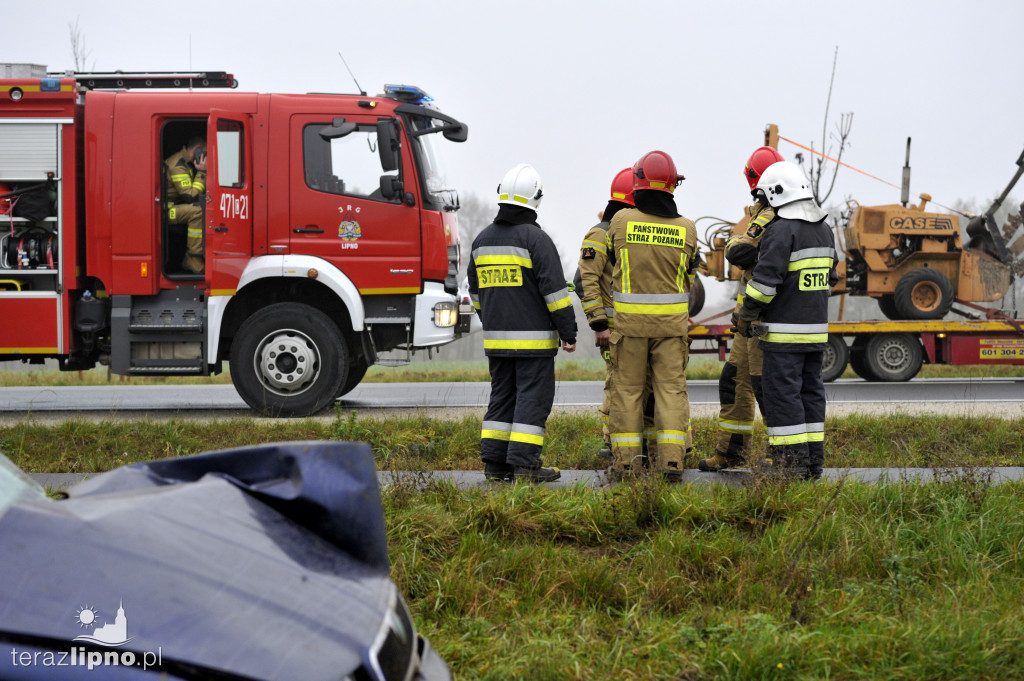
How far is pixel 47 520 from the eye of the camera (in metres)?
1.60

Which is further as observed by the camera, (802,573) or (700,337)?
(700,337)

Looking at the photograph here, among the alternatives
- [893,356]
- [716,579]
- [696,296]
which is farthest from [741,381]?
[893,356]

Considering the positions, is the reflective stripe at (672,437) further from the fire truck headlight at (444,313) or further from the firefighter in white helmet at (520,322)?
the fire truck headlight at (444,313)

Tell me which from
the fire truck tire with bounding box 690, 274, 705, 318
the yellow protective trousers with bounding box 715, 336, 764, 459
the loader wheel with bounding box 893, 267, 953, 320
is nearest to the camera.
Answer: the yellow protective trousers with bounding box 715, 336, 764, 459

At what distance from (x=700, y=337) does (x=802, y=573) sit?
9.91 meters

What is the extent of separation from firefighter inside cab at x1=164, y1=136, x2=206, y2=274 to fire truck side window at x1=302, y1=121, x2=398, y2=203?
40.6 inches

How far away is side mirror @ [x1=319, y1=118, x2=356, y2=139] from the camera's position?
866 centimetres

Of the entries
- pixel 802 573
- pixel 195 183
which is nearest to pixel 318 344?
pixel 195 183

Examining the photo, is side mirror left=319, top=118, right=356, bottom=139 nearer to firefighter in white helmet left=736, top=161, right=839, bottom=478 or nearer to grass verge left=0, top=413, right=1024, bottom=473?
grass verge left=0, top=413, right=1024, bottom=473

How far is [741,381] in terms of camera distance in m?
6.10

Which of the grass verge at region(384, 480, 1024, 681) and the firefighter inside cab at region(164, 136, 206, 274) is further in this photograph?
the firefighter inside cab at region(164, 136, 206, 274)

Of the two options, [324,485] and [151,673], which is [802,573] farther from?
[151,673]

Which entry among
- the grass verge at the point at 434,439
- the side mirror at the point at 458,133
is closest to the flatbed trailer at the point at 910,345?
the side mirror at the point at 458,133

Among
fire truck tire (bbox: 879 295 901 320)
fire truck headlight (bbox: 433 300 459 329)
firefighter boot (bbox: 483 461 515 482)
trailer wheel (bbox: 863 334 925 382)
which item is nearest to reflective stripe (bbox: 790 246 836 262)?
firefighter boot (bbox: 483 461 515 482)
